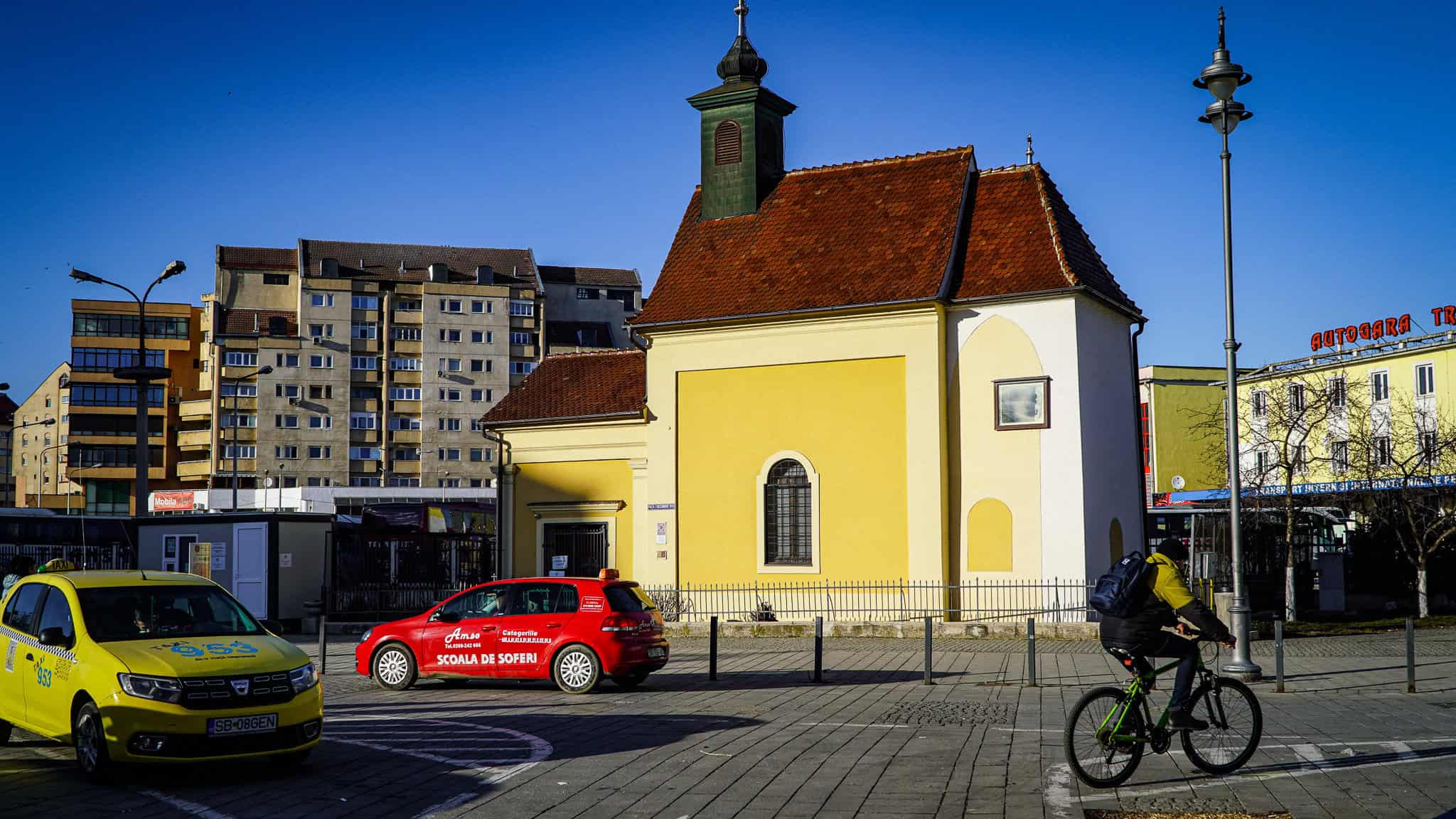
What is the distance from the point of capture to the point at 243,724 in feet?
33.8

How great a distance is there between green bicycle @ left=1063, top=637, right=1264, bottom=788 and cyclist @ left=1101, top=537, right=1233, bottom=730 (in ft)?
0.27

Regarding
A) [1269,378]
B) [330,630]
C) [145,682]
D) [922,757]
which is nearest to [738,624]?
[330,630]

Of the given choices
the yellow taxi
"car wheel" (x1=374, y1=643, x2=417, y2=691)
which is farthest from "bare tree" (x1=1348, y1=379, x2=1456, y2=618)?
the yellow taxi

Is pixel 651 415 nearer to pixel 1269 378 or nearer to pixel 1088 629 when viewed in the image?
pixel 1088 629

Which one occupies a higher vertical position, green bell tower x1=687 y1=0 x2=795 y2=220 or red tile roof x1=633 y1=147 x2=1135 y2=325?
green bell tower x1=687 y1=0 x2=795 y2=220

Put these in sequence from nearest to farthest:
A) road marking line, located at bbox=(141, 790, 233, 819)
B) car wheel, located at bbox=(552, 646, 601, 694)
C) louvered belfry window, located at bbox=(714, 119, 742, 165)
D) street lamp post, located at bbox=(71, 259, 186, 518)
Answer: road marking line, located at bbox=(141, 790, 233, 819), car wheel, located at bbox=(552, 646, 601, 694), street lamp post, located at bbox=(71, 259, 186, 518), louvered belfry window, located at bbox=(714, 119, 742, 165)

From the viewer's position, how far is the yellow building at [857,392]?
28609mm

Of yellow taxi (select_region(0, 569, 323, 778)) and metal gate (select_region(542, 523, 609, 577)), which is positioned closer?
yellow taxi (select_region(0, 569, 323, 778))

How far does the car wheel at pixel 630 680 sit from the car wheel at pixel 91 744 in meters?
7.95

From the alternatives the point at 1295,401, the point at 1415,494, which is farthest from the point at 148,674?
the point at 1415,494

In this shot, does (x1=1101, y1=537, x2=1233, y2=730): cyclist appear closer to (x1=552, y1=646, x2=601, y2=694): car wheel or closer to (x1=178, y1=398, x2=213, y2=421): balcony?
(x1=552, y1=646, x2=601, y2=694): car wheel

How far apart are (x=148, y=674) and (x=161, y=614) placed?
4.68ft

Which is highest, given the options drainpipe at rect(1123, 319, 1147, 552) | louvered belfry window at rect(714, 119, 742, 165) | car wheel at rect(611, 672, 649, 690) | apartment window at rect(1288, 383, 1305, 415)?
louvered belfry window at rect(714, 119, 742, 165)

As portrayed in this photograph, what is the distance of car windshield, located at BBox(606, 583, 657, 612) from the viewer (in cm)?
1752
